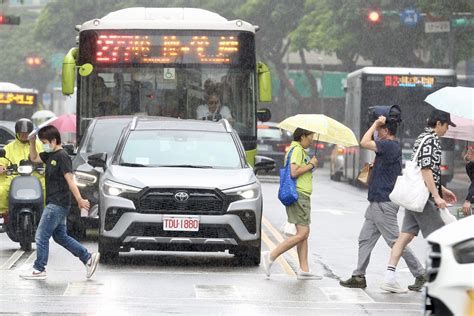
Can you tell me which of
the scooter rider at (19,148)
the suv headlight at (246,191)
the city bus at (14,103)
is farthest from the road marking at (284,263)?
A: the city bus at (14,103)

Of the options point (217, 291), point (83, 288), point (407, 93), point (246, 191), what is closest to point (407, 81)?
point (407, 93)

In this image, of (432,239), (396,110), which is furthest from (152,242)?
(432,239)

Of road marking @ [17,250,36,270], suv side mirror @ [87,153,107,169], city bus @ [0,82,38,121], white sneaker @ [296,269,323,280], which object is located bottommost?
city bus @ [0,82,38,121]

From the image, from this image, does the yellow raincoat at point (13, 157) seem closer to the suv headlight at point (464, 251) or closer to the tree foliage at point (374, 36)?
the suv headlight at point (464, 251)

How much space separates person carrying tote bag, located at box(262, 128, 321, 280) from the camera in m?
14.8

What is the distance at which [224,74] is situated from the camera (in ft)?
71.9

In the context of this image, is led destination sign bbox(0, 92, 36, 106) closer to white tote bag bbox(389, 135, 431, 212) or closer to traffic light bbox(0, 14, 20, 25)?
traffic light bbox(0, 14, 20, 25)

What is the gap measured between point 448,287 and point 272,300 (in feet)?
15.9

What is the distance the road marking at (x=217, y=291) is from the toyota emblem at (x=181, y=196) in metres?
1.64

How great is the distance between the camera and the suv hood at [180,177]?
15.4 metres

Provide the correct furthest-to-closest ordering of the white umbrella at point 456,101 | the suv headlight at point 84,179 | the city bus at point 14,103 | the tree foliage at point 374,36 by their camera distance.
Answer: the city bus at point 14,103 → the tree foliage at point 374,36 → the suv headlight at point 84,179 → the white umbrella at point 456,101

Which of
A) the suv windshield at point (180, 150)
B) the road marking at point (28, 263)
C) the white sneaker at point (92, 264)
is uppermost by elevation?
the suv windshield at point (180, 150)

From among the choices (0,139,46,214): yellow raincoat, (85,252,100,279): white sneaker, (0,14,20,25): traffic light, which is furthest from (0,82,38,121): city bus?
(85,252,100,279): white sneaker

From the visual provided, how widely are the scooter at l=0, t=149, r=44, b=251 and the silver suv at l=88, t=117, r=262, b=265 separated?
1.16m
